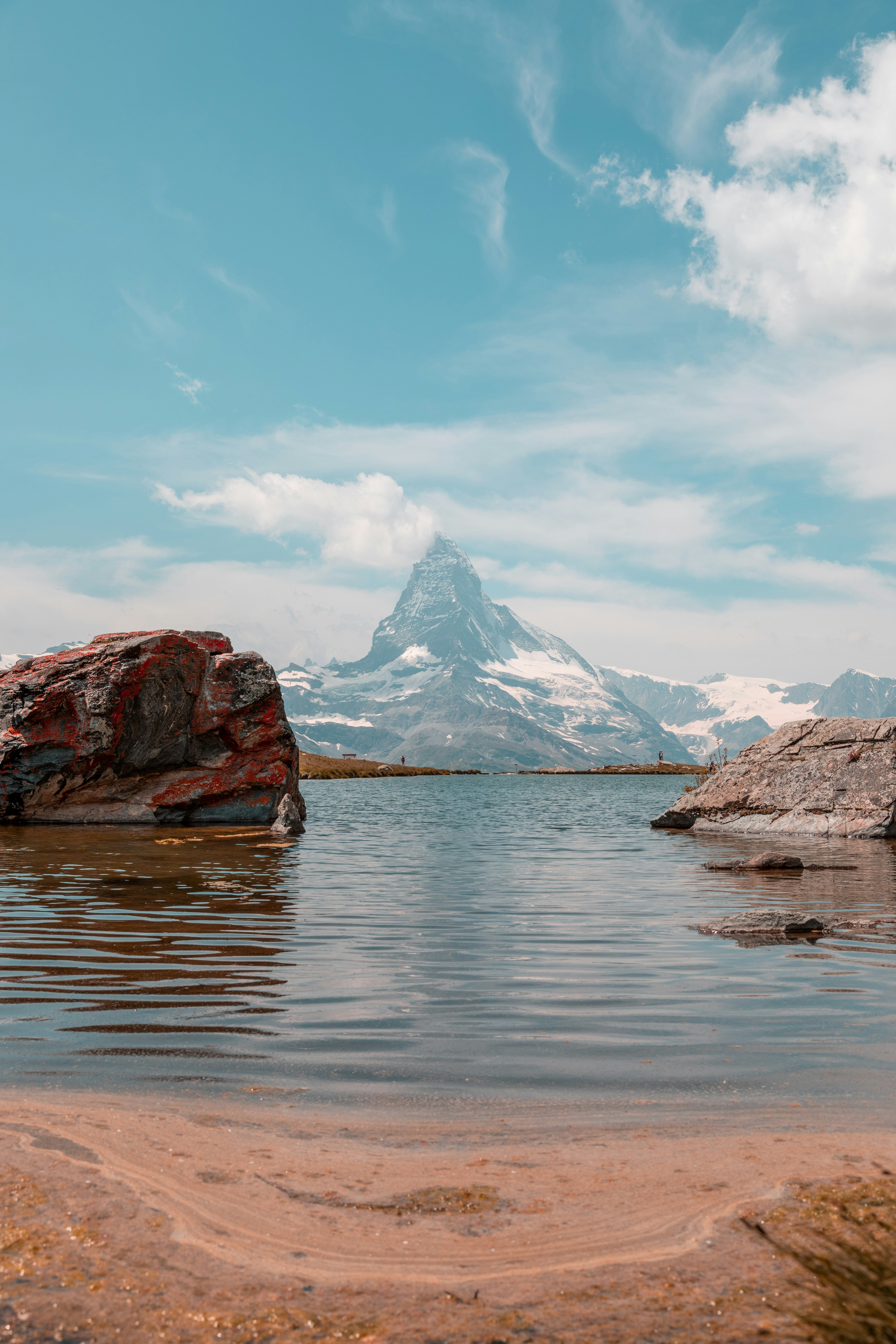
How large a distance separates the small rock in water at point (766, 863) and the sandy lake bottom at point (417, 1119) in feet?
28.2

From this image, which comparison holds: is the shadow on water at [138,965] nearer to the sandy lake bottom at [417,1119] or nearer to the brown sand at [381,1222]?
the sandy lake bottom at [417,1119]

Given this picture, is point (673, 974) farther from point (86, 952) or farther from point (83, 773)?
point (83, 773)

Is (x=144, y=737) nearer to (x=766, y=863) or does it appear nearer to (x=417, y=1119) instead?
(x=766, y=863)

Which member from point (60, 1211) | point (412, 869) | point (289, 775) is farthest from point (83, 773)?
point (60, 1211)

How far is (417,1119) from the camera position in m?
5.54

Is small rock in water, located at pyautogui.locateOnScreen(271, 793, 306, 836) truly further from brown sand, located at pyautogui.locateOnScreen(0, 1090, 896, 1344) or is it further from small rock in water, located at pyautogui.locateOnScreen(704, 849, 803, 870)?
brown sand, located at pyautogui.locateOnScreen(0, 1090, 896, 1344)

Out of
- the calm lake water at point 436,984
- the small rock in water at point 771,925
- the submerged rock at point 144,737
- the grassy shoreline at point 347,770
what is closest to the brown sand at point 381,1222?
the calm lake water at point 436,984

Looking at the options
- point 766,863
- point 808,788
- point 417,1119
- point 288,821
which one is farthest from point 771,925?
point 808,788

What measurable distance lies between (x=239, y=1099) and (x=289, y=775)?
3066cm

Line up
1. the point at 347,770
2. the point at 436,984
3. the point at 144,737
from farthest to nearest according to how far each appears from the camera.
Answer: the point at 347,770 < the point at 144,737 < the point at 436,984

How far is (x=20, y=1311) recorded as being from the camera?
10.4ft

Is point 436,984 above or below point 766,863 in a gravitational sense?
above

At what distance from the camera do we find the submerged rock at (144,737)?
106 ft

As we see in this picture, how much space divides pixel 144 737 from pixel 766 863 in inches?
977
